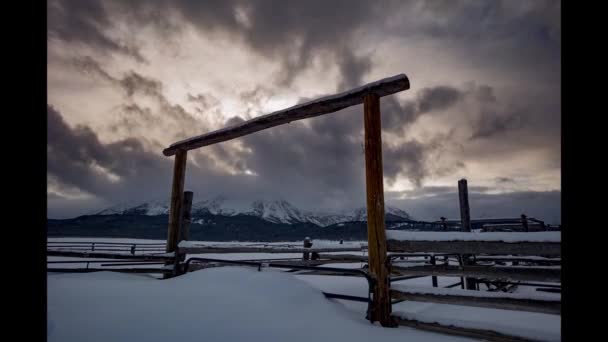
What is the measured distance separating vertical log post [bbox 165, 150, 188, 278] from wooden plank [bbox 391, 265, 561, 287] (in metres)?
5.46

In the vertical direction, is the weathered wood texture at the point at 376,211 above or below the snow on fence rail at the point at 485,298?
above

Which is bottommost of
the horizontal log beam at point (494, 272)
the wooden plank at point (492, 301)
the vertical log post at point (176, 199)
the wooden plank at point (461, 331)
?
the wooden plank at point (461, 331)

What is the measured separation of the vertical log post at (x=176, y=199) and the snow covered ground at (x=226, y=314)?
1.99m

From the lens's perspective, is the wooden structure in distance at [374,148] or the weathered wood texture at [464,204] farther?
the weathered wood texture at [464,204]

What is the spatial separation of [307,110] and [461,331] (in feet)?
13.4

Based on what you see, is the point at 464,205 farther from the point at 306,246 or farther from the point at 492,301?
the point at 492,301

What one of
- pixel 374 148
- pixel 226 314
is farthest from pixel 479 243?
pixel 226 314

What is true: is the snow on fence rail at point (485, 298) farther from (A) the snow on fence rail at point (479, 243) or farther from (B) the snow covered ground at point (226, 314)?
(A) the snow on fence rail at point (479, 243)

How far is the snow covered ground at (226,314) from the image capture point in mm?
4062

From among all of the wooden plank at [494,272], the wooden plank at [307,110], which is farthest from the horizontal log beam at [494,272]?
the wooden plank at [307,110]

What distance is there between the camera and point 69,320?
169 inches

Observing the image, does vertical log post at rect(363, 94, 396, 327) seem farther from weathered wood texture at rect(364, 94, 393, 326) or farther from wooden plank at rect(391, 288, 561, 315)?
wooden plank at rect(391, 288, 561, 315)
